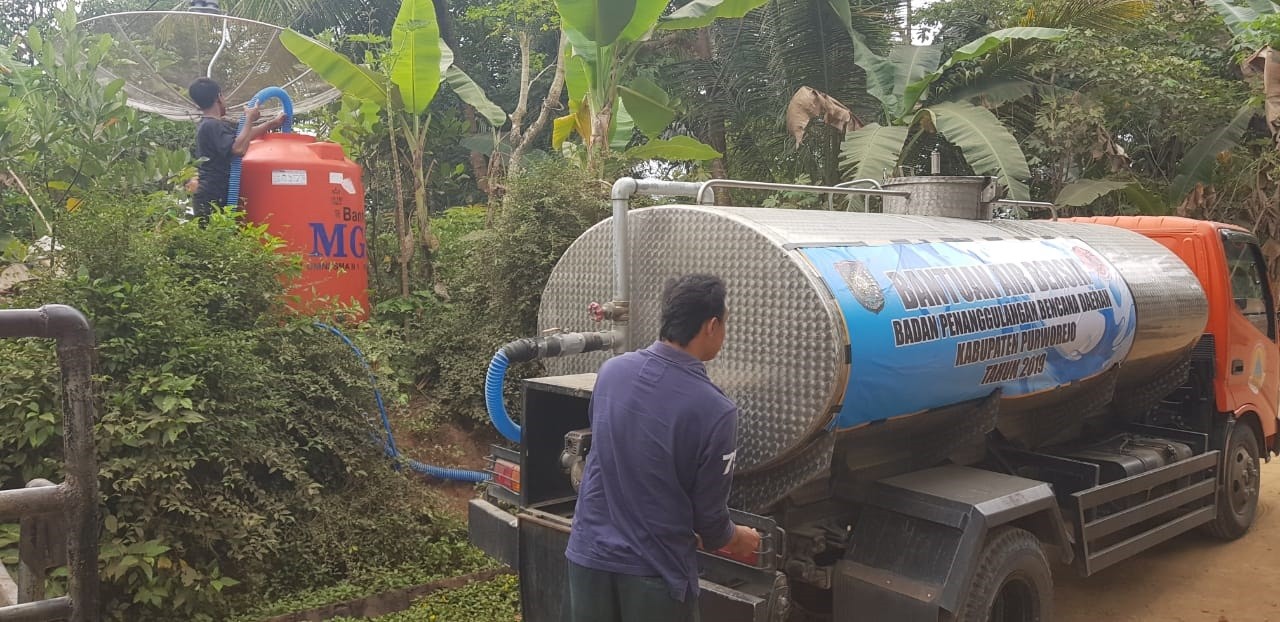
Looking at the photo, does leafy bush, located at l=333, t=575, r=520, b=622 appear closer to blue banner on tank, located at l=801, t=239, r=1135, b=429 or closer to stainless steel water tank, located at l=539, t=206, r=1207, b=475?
stainless steel water tank, located at l=539, t=206, r=1207, b=475

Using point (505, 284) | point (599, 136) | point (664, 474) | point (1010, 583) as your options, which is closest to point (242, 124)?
point (505, 284)

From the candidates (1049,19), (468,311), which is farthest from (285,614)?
(1049,19)

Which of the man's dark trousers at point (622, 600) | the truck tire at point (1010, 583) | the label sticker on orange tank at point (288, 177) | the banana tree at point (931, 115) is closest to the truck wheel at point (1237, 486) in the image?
the truck tire at point (1010, 583)

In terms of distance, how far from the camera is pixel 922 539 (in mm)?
3809

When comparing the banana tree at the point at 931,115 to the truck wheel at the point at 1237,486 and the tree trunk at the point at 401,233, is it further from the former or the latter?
the tree trunk at the point at 401,233

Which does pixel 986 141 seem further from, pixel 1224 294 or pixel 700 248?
Result: pixel 700 248

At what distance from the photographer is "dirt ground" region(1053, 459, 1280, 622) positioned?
5332mm

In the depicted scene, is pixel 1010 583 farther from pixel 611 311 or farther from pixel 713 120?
pixel 713 120

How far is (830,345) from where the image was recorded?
11.4 ft

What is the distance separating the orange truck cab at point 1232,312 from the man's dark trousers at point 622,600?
509 centimetres

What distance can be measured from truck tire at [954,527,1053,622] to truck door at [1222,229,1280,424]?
3105 millimetres

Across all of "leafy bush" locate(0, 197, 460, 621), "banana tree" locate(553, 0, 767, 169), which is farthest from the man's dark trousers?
"banana tree" locate(553, 0, 767, 169)

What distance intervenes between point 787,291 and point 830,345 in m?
0.29

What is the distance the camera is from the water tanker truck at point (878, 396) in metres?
3.61
